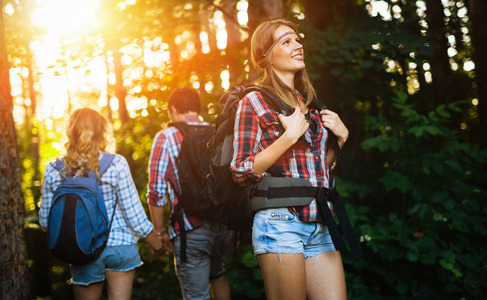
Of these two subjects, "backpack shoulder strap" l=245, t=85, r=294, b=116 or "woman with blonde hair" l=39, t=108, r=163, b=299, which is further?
"woman with blonde hair" l=39, t=108, r=163, b=299

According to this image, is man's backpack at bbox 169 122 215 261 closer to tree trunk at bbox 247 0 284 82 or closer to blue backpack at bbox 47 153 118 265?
blue backpack at bbox 47 153 118 265

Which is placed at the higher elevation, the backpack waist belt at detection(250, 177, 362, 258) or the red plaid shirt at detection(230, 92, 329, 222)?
the red plaid shirt at detection(230, 92, 329, 222)

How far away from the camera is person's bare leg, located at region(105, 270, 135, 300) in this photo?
10.5 feet

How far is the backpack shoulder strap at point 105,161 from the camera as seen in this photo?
10.5ft

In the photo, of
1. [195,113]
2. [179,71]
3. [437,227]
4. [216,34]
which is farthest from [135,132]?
[216,34]

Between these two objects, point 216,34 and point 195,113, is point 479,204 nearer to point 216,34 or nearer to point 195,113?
point 195,113

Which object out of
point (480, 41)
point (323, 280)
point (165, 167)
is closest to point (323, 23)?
point (480, 41)

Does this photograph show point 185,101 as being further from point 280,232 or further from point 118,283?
point 280,232

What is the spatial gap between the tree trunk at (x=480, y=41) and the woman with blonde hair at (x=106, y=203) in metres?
5.30

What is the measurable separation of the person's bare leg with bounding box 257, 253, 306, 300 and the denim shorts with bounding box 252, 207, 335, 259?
0.03m

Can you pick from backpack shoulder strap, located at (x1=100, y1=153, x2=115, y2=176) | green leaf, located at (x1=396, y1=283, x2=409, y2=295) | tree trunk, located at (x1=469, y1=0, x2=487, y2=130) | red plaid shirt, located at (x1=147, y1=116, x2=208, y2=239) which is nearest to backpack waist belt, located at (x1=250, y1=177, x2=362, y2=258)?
backpack shoulder strap, located at (x1=100, y1=153, x2=115, y2=176)

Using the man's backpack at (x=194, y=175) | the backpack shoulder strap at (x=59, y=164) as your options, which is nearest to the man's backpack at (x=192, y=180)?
the man's backpack at (x=194, y=175)

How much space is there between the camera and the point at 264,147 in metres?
2.38

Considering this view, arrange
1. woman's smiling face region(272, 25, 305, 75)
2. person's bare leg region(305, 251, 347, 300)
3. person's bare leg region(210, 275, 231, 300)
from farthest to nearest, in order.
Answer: person's bare leg region(210, 275, 231, 300)
woman's smiling face region(272, 25, 305, 75)
person's bare leg region(305, 251, 347, 300)
